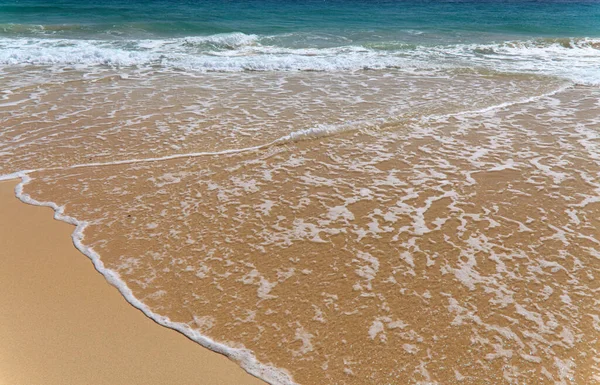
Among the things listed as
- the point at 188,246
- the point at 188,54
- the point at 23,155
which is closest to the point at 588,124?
the point at 188,246

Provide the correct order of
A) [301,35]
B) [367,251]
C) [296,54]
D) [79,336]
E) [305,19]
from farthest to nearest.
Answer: [305,19], [301,35], [296,54], [367,251], [79,336]

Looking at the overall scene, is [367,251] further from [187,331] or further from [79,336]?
[79,336]

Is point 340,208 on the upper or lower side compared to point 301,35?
upper

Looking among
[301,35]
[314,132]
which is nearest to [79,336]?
[314,132]

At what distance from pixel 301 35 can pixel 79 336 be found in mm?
17823

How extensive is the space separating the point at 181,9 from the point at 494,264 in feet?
91.4

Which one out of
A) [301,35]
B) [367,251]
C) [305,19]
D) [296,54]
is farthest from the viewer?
[305,19]

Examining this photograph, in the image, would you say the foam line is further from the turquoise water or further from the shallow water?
the turquoise water

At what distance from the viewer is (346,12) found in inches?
1071

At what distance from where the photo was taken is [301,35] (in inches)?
760

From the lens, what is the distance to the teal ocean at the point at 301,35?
13344 mm

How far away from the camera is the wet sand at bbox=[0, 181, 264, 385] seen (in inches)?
111

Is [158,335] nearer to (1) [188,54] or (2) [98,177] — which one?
(2) [98,177]

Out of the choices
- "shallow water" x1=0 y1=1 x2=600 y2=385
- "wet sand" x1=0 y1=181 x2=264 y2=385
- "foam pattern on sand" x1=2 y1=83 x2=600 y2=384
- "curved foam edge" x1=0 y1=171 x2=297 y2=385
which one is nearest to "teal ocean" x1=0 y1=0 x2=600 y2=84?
"shallow water" x1=0 y1=1 x2=600 y2=385
